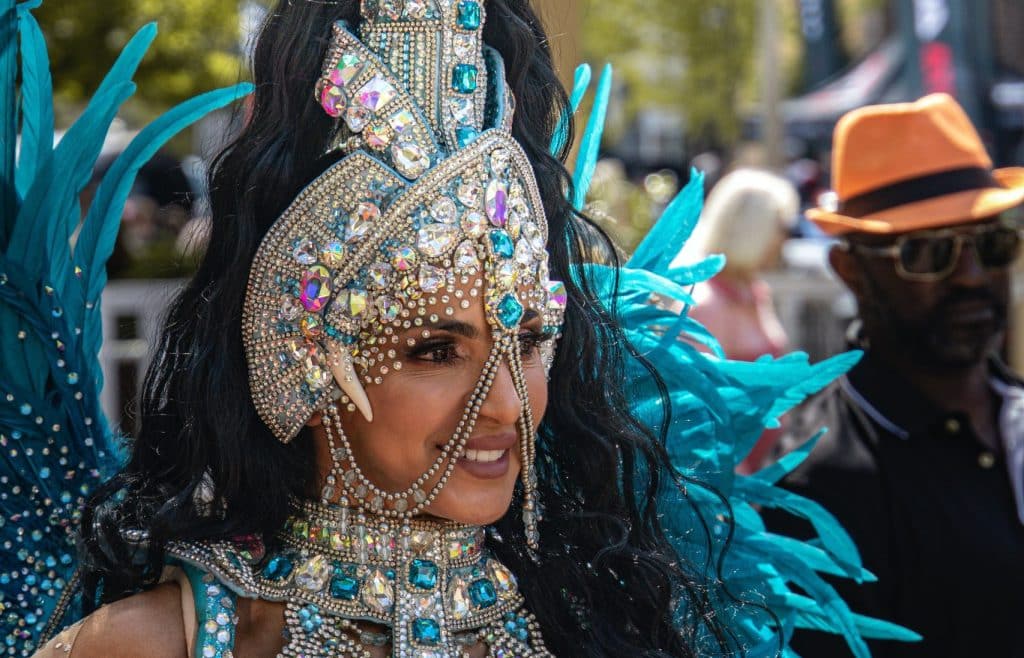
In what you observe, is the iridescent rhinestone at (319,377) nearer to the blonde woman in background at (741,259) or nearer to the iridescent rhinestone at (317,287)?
the iridescent rhinestone at (317,287)

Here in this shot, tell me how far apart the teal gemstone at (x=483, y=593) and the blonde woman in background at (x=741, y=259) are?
3.41 meters

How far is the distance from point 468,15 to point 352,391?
0.61 metres

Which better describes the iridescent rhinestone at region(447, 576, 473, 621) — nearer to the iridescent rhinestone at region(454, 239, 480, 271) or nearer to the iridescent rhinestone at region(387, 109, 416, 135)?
the iridescent rhinestone at region(454, 239, 480, 271)

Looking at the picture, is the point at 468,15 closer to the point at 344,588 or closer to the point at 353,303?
the point at 353,303

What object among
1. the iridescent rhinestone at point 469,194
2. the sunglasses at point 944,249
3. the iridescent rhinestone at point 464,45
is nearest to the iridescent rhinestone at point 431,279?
the iridescent rhinestone at point 469,194

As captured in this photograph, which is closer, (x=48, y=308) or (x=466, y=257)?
(x=466, y=257)

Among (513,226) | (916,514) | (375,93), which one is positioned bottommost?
(916,514)

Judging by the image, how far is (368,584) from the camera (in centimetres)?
219

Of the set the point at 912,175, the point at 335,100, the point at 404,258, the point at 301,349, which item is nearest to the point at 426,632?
the point at 301,349

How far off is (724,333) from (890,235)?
2018 millimetres

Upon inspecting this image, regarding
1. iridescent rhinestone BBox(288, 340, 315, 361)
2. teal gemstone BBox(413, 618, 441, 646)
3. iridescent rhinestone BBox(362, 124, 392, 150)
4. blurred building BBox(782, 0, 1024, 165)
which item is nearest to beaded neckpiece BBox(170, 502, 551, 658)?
teal gemstone BBox(413, 618, 441, 646)

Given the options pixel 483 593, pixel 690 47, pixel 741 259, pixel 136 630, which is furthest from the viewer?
pixel 690 47

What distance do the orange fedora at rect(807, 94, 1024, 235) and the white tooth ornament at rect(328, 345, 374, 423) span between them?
1928 mm

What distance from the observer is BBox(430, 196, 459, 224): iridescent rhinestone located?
209cm
